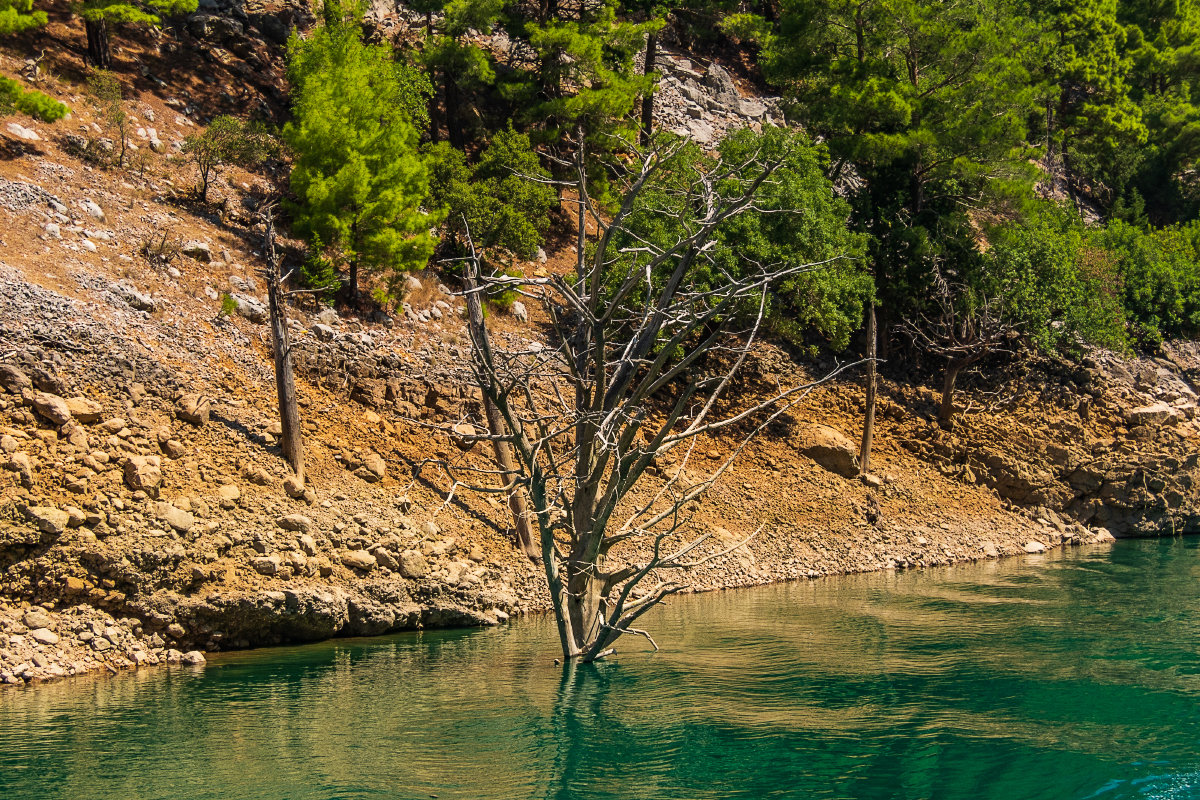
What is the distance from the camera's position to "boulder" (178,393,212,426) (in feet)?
59.2

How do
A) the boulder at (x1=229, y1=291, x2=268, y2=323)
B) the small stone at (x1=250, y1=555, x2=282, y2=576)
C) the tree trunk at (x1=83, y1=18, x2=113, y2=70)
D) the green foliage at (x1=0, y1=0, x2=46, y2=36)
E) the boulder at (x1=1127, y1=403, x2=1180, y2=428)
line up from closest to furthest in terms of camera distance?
the small stone at (x1=250, y1=555, x2=282, y2=576)
the boulder at (x1=229, y1=291, x2=268, y2=323)
the green foliage at (x1=0, y1=0, x2=46, y2=36)
the tree trunk at (x1=83, y1=18, x2=113, y2=70)
the boulder at (x1=1127, y1=403, x2=1180, y2=428)

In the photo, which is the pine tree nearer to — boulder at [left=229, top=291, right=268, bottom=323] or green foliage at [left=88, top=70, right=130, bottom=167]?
green foliage at [left=88, top=70, right=130, bottom=167]

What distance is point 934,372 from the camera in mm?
31906

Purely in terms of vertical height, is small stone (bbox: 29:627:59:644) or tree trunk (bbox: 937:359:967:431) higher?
tree trunk (bbox: 937:359:967:431)

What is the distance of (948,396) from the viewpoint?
96.5ft

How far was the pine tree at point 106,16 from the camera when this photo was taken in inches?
1037

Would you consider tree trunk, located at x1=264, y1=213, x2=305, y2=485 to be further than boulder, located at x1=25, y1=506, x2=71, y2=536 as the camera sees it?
Yes

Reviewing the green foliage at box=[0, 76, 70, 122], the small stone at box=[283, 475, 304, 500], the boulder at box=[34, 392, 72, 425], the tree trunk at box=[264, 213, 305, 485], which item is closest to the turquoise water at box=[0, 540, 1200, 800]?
the small stone at box=[283, 475, 304, 500]

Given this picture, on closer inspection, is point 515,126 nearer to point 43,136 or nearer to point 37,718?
point 43,136

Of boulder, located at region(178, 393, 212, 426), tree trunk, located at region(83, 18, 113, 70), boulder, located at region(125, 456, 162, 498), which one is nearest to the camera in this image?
boulder, located at region(125, 456, 162, 498)

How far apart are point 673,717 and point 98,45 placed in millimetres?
26505

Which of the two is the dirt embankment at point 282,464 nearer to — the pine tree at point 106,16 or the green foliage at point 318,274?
the green foliage at point 318,274

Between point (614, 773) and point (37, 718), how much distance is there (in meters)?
6.88

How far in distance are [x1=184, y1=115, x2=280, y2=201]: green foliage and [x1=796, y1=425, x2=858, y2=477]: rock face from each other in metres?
17.3
